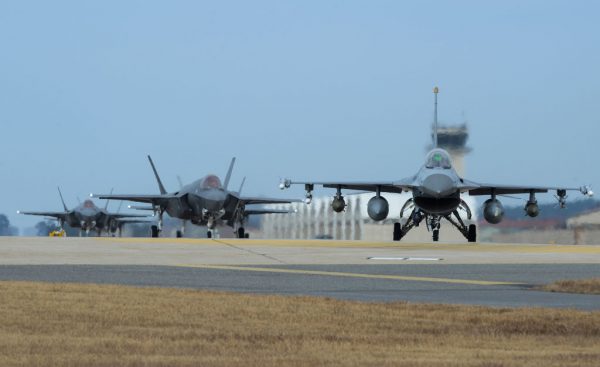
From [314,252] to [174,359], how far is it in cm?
2572

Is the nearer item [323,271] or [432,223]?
[323,271]

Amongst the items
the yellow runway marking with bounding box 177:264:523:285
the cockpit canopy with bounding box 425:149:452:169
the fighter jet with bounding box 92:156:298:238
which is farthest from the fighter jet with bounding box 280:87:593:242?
the yellow runway marking with bounding box 177:264:523:285

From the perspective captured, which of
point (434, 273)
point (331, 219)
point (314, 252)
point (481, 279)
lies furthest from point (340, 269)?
point (331, 219)

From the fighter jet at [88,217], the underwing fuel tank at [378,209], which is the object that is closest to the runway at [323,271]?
the underwing fuel tank at [378,209]

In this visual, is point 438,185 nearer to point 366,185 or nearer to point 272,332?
point 366,185

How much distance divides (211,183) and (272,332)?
178 feet

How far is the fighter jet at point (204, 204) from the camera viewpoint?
6606cm

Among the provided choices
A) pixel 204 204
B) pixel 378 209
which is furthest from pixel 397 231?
pixel 204 204

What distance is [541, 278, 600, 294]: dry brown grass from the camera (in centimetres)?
1932

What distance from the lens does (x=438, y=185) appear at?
4794 cm

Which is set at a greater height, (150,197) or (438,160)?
(438,160)

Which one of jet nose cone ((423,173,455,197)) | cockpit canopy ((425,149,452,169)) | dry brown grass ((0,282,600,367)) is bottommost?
dry brown grass ((0,282,600,367))

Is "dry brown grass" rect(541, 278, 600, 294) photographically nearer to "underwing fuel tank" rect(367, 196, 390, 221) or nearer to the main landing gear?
"underwing fuel tank" rect(367, 196, 390, 221)

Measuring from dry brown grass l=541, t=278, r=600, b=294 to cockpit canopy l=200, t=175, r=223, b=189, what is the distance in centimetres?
4676
